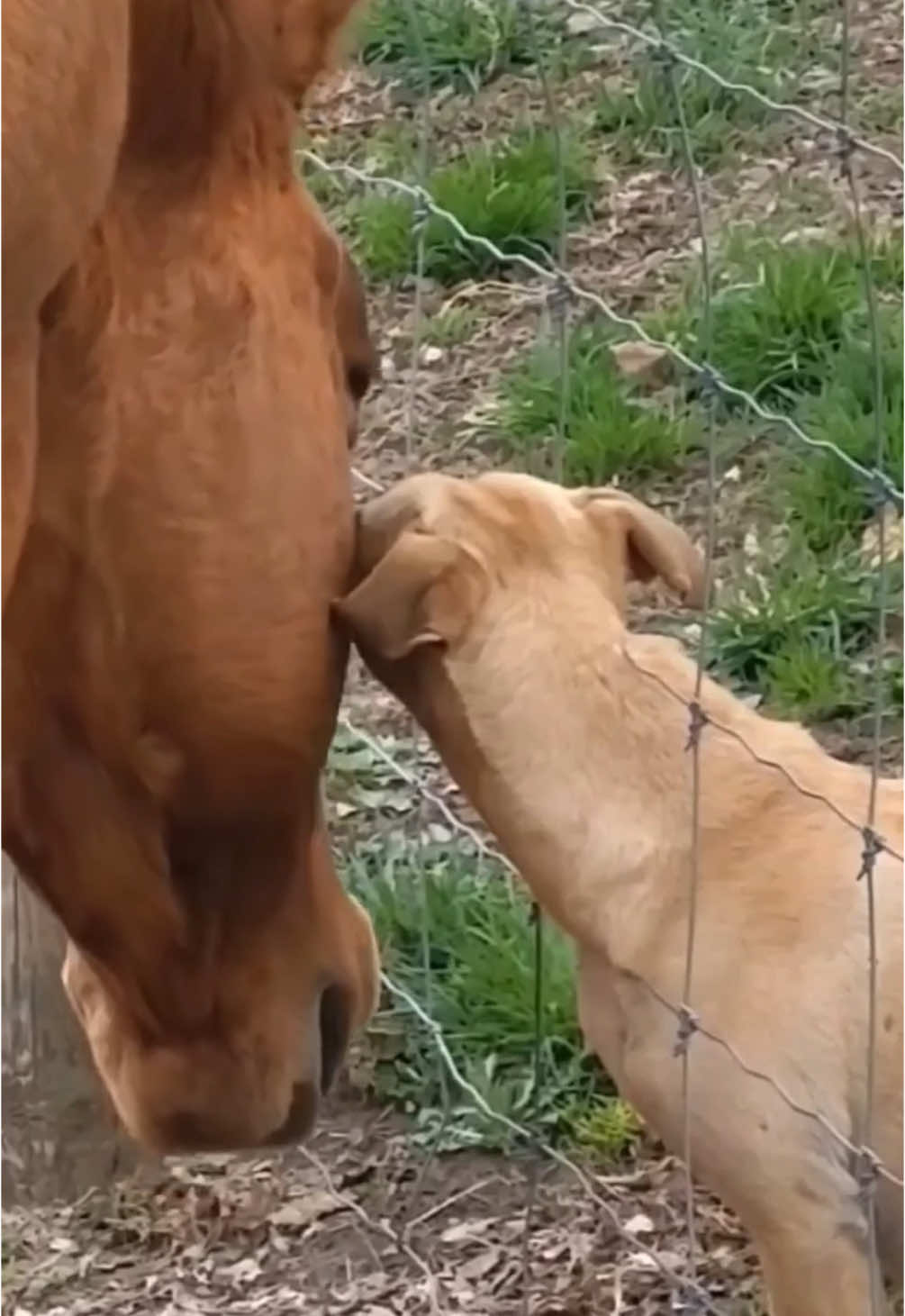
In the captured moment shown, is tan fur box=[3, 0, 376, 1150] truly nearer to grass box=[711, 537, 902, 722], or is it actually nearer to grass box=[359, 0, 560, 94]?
grass box=[711, 537, 902, 722]

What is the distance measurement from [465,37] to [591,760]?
2.84m

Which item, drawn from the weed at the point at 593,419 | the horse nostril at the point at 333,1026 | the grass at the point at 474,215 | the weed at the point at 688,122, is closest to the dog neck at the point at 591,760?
the horse nostril at the point at 333,1026

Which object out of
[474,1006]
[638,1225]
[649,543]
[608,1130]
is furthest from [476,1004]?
[649,543]

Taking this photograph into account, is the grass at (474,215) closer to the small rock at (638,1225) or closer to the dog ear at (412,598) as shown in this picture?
the small rock at (638,1225)

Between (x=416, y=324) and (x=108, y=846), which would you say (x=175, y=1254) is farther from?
A: (x=416, y=324)

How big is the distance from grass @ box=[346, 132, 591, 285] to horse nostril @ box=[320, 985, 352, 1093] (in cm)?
→ 220

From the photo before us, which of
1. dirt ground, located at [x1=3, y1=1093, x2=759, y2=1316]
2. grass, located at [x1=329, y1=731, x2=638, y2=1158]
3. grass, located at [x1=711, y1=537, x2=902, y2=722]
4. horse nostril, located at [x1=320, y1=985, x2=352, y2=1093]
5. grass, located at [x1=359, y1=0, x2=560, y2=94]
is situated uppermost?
horse nostril, located at [x1=320, y1=985, x2=352, y2=1093]

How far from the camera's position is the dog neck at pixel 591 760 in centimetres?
195

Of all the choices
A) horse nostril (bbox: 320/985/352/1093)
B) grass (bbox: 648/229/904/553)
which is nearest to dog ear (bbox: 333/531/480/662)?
horse nostril (bbox: 320/985/352/1093)

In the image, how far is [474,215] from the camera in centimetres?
395

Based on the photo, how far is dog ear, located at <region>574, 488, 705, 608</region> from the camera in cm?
193

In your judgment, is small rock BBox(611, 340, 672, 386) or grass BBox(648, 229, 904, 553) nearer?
grass BBox(648, 229, 904, 553)

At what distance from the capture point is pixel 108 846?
170cm

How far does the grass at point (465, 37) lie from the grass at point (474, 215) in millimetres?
431
